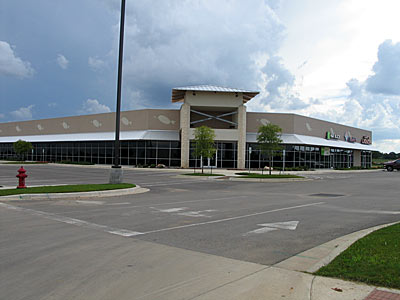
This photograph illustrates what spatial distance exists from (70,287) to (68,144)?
53.7 metres

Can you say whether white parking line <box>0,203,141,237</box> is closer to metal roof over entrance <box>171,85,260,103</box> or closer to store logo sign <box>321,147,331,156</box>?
metal roof over entrance <box>171,85,260,103</box>

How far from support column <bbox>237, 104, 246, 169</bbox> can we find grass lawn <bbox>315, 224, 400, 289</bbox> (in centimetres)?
3565

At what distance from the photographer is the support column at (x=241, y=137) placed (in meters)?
41.9

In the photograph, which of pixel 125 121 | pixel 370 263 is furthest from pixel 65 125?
pixel 370 263

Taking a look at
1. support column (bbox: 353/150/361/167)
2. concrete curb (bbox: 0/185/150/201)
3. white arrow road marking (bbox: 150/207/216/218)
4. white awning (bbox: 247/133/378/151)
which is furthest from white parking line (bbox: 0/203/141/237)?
support column (bbox: 353/150/361/167)

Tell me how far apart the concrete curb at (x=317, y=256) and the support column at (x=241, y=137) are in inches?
1385

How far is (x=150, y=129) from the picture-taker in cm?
4581

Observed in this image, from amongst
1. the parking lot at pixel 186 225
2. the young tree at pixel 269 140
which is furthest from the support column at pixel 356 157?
the parking lot at pixel 186 225

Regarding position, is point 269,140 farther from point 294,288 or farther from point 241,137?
point 294,288

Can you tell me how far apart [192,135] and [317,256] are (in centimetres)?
3599

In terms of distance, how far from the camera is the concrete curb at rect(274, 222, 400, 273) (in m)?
5.21

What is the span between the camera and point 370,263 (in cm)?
500

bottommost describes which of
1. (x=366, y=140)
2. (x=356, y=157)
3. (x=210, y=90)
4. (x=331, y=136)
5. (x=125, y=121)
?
(x=356, y=157)

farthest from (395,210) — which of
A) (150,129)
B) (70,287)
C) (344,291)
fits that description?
(150,129)
